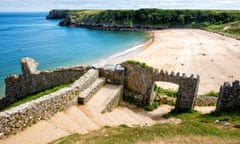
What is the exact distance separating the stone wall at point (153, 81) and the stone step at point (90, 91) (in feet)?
8.03

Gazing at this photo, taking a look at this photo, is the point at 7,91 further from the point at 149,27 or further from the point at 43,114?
the point at 149,27

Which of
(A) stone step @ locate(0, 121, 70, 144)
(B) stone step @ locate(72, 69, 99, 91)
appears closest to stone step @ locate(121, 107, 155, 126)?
(B) stone step @ locate(72, 69, 99, 91)

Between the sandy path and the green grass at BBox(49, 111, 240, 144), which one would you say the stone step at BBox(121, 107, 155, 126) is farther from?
the sandy path

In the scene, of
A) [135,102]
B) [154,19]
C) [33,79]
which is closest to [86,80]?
[135,102]

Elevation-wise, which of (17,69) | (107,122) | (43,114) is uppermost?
(43,114)

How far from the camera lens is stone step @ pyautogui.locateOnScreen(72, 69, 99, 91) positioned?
52.8 ft

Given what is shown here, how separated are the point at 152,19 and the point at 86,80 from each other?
99096 mm

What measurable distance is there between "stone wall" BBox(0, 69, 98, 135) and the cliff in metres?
88.5

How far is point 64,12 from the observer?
188125mm

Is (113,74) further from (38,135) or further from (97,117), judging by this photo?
(38,135)

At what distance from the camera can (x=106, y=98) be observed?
54.0ft

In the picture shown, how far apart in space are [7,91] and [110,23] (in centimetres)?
9315

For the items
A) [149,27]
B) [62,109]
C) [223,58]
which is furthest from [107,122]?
[149,27]

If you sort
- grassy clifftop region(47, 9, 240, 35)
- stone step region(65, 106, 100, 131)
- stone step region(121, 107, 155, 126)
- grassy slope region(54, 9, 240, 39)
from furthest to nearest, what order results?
grassy slope region(54, 9, 240, 39)
grassy clifftop region(47, 9, 240, 35)
stone step region(121, 107, 155, 126)
stone step region(65, 106, 100, 131)
